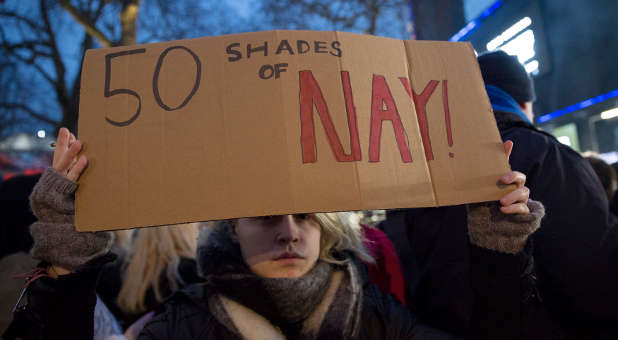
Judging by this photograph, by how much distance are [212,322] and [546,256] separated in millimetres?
1318

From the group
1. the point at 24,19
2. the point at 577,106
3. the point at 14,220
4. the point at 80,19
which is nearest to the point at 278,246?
the point at 14,220

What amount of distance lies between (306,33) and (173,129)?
49 cm

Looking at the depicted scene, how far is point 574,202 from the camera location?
54.7 inches

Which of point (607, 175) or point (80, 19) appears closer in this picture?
point (607, 175)

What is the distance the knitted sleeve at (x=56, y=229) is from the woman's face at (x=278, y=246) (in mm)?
599

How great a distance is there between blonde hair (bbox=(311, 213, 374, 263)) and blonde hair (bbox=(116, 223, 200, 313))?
37.2 inches

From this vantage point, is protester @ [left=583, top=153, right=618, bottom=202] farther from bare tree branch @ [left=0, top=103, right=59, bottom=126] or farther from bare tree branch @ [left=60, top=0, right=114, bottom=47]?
bare tree branch @ [left=0, top=103, right=59, bottom=126]

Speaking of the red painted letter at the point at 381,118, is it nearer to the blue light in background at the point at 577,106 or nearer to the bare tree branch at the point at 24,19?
the blue light in background at the point at 577,106

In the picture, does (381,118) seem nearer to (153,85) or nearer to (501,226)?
(501,226)

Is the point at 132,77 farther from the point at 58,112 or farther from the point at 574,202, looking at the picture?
the point at 58,112

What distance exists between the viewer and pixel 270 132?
41.2 inches

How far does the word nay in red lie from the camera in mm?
1053

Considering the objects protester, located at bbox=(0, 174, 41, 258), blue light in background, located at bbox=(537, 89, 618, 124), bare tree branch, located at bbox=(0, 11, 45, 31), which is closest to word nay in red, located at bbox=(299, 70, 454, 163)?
blue light in background, located at bbox=(537, 89, 618, 124)

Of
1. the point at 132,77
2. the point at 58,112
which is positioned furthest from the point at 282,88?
the point at 58,112
